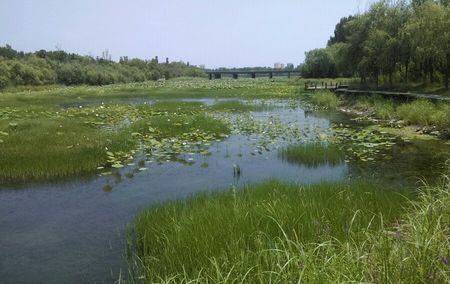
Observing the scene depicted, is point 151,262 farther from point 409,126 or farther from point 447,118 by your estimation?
point 409,126

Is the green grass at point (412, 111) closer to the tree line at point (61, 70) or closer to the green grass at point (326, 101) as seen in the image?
the green grass at point (326, 101)

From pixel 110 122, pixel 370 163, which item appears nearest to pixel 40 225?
pixel 370 163

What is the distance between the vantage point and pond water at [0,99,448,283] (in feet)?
23.9

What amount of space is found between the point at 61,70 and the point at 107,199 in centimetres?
9310

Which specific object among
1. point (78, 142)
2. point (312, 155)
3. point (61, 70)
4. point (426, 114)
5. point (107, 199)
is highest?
point (61, 70)

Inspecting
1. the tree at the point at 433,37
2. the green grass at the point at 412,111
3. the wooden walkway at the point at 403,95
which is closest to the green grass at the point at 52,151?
the green grass at the point at 412,111

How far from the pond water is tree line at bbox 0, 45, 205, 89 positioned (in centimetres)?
6948

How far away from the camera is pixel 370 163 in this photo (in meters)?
14.1

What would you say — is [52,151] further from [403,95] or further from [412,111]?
[403,95]

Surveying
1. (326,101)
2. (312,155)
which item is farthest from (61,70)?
(312,155)

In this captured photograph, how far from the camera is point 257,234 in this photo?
20.2 ft

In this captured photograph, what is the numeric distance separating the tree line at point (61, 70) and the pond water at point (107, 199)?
6948 centimetres

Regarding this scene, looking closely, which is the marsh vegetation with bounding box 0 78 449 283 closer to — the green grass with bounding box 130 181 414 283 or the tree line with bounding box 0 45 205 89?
the green grass with bounding box 130 181 414 283

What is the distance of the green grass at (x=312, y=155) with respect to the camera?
14.3 m
